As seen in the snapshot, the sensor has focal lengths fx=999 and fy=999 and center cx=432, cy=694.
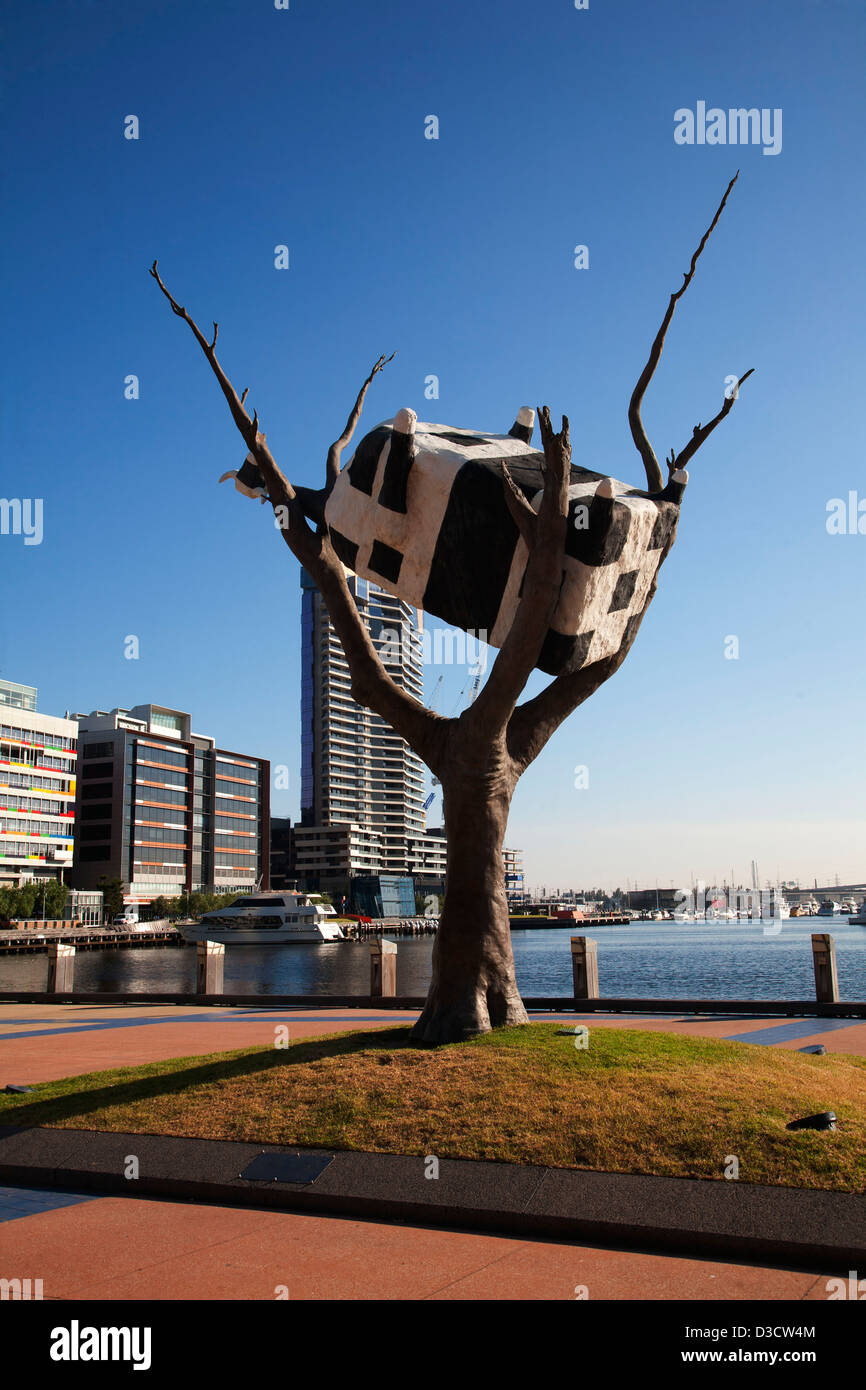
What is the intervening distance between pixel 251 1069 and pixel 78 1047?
7137 mm

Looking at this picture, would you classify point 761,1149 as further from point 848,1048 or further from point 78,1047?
point 78,1047

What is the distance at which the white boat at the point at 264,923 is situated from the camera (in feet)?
357

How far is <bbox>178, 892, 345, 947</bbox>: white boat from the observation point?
108812 mm

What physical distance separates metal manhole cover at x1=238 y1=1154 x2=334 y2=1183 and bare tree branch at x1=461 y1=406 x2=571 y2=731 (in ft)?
18.9

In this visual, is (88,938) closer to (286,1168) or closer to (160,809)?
(160,809)

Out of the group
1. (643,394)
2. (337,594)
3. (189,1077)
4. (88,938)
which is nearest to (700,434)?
(643,394)

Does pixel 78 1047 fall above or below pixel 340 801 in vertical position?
below

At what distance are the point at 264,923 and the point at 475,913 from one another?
101 meters

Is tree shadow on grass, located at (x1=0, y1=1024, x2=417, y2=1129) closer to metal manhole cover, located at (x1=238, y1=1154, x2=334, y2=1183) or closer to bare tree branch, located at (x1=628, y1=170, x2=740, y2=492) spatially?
metal manhole cover, located at (x1=238, y1=1154, x2=334, y2=1183)

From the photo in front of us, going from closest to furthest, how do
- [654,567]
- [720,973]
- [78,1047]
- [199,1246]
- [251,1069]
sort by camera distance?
1. [199,1246]
2. [251,1069]
3. [654,567]
4. [78,1047]
5. [720,973]

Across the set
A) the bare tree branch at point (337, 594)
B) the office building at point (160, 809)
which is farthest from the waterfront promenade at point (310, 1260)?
the office building at point (160, 809)
